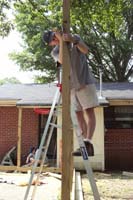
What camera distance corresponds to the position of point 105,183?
443 inches

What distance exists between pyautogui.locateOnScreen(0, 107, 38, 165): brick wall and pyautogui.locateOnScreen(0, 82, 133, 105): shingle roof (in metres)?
0.84

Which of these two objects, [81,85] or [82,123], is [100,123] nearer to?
[82,123]

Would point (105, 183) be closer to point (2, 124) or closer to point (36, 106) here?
point (36, 106)

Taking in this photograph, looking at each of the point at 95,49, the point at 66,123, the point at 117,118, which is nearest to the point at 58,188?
the point at 66,123

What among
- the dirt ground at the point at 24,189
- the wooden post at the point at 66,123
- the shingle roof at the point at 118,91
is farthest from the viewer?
the shingle roof at the point at 118,91

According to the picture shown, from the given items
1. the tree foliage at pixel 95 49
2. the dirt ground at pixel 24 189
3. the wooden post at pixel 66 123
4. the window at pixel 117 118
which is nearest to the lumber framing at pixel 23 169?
the dirt ground at pixel 24 189

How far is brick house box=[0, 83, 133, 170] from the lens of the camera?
15.3 meters

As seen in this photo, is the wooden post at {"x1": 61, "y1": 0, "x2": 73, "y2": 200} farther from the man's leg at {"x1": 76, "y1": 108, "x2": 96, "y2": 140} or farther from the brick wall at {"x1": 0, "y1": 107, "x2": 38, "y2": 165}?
the brick wall at {"x1": 0, "y1": 107, "x2": 38, "y2": 165}

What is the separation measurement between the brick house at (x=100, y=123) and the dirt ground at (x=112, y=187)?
6.98ft

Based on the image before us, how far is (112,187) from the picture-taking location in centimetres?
1045

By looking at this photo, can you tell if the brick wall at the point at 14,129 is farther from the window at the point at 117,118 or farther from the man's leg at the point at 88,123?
the man's leg at the point at 88,123

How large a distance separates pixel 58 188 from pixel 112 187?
1394 mm

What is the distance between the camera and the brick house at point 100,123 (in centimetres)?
1532

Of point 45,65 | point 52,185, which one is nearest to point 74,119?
point 52,185
